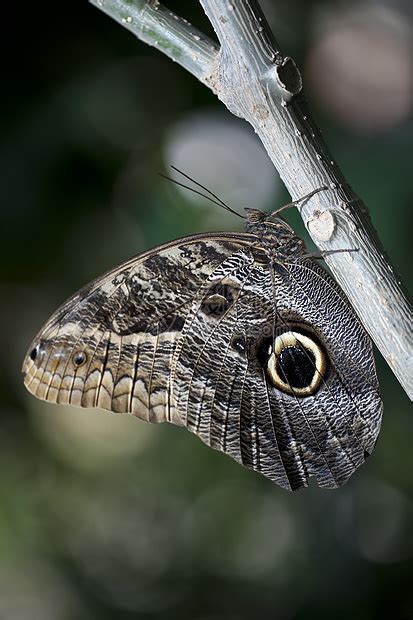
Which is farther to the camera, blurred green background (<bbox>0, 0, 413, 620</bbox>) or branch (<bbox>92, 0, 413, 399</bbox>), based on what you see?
blurred green background (<bbox>0, 0, 413, 620</bbox>)

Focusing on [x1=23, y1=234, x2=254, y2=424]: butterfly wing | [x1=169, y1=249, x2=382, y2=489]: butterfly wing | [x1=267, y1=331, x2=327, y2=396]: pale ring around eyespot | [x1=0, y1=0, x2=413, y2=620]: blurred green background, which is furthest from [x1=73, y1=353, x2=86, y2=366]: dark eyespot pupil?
[x1=0, y1=0, x2=413, y2=620]: blurred green background

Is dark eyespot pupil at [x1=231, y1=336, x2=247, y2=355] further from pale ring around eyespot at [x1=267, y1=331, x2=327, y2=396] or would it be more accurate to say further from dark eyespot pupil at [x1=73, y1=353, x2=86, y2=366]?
dark eyespot pupil at [x1=73, y1=353, x2=86, y2=366]

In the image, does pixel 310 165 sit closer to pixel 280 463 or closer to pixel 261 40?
pixel 261 40

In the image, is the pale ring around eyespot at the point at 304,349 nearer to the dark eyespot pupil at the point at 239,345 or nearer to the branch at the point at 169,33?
the dark eyespot pupil at the point at 239,345

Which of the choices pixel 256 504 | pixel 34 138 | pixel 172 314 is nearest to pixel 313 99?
pixel 34 138

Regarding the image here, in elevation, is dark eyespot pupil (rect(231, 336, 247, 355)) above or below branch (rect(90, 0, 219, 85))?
below
